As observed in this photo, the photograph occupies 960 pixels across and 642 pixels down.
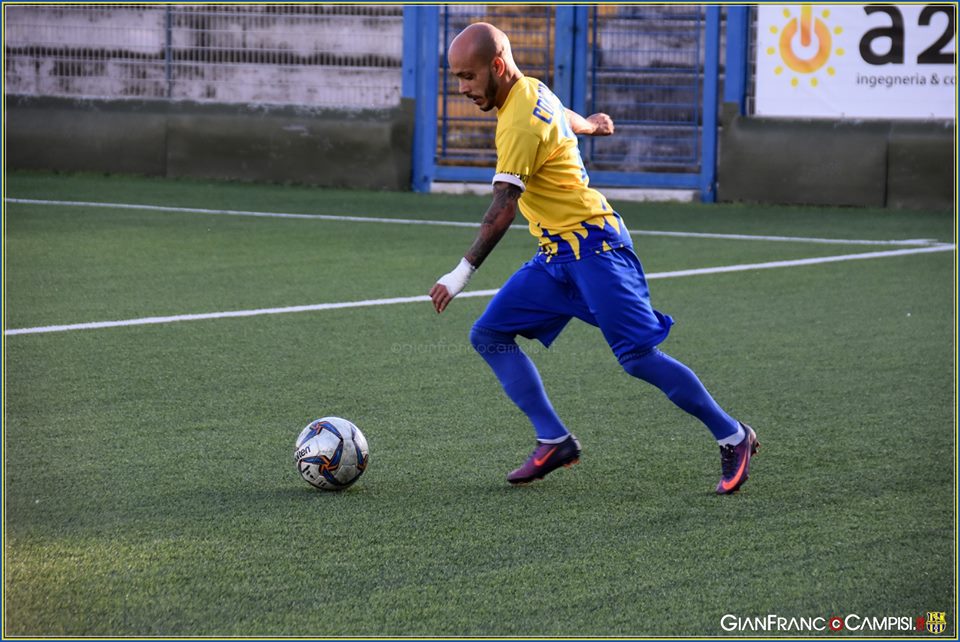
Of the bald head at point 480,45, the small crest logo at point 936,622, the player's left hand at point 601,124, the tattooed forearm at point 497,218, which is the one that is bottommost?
the small crest logo at point 936,622

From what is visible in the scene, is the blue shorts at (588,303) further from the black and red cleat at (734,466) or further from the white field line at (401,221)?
the white field line at (401,221)

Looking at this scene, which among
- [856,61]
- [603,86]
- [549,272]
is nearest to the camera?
[549,272]

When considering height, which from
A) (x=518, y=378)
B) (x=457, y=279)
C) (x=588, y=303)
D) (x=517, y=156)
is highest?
(x=517, y=156)

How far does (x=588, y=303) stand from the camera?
16.9 feet

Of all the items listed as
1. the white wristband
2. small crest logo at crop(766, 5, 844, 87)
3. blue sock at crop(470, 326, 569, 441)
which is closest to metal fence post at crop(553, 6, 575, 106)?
small crest logo at crop(766, 5, 844, 87)

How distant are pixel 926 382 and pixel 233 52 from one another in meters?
13.6

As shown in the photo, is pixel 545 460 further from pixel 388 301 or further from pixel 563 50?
pixel 563 50

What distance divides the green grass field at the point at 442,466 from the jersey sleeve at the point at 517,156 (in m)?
1.16

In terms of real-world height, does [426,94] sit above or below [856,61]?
below

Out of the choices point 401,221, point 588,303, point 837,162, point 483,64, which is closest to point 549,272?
point 588,303

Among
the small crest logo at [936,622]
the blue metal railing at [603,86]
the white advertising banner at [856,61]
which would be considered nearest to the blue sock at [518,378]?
the small crest logo at [936,622]

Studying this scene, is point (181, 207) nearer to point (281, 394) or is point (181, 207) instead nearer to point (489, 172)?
point (489, 172)

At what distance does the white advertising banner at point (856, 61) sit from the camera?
1627 cm

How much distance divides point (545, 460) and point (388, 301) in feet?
14.9
